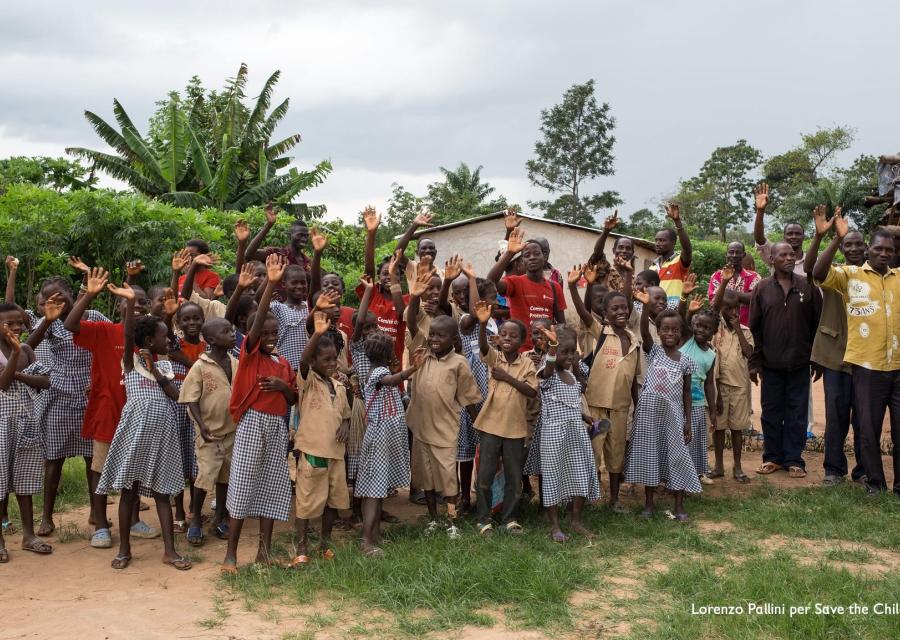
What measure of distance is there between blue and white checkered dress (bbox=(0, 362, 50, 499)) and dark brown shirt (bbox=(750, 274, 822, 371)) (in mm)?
5593

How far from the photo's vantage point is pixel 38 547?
5.09 m

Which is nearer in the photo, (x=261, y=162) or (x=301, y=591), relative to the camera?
(x=301, y=591)

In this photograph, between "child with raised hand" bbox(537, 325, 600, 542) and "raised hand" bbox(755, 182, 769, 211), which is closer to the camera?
"child with raised hand" bbox(537, 325, 600, 542)

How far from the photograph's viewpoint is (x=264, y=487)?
484cm

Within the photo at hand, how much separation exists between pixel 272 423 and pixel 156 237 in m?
5.10

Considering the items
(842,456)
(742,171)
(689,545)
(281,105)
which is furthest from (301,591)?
(742,171)

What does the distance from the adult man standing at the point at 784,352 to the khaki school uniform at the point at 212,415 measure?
14.4 feet

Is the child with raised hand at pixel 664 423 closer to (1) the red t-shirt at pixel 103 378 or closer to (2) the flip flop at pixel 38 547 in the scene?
(1) the red t-shirt at pixel 103 378

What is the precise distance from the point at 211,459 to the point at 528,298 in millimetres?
2477

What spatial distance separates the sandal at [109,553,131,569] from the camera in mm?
4844

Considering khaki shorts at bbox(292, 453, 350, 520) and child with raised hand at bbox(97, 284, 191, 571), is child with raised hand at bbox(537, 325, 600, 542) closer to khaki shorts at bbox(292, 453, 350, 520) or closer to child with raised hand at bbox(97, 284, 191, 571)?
khaki shorts at bbox(292, 453, 350, 520)

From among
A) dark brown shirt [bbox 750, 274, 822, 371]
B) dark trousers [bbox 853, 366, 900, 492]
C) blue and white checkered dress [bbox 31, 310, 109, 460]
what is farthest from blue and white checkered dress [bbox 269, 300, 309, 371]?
dark trousers [bbox 853, 366, 900, 492]

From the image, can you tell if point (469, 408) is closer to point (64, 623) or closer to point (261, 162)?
point (64, 623)

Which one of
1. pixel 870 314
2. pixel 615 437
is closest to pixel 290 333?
pixel 615 437
